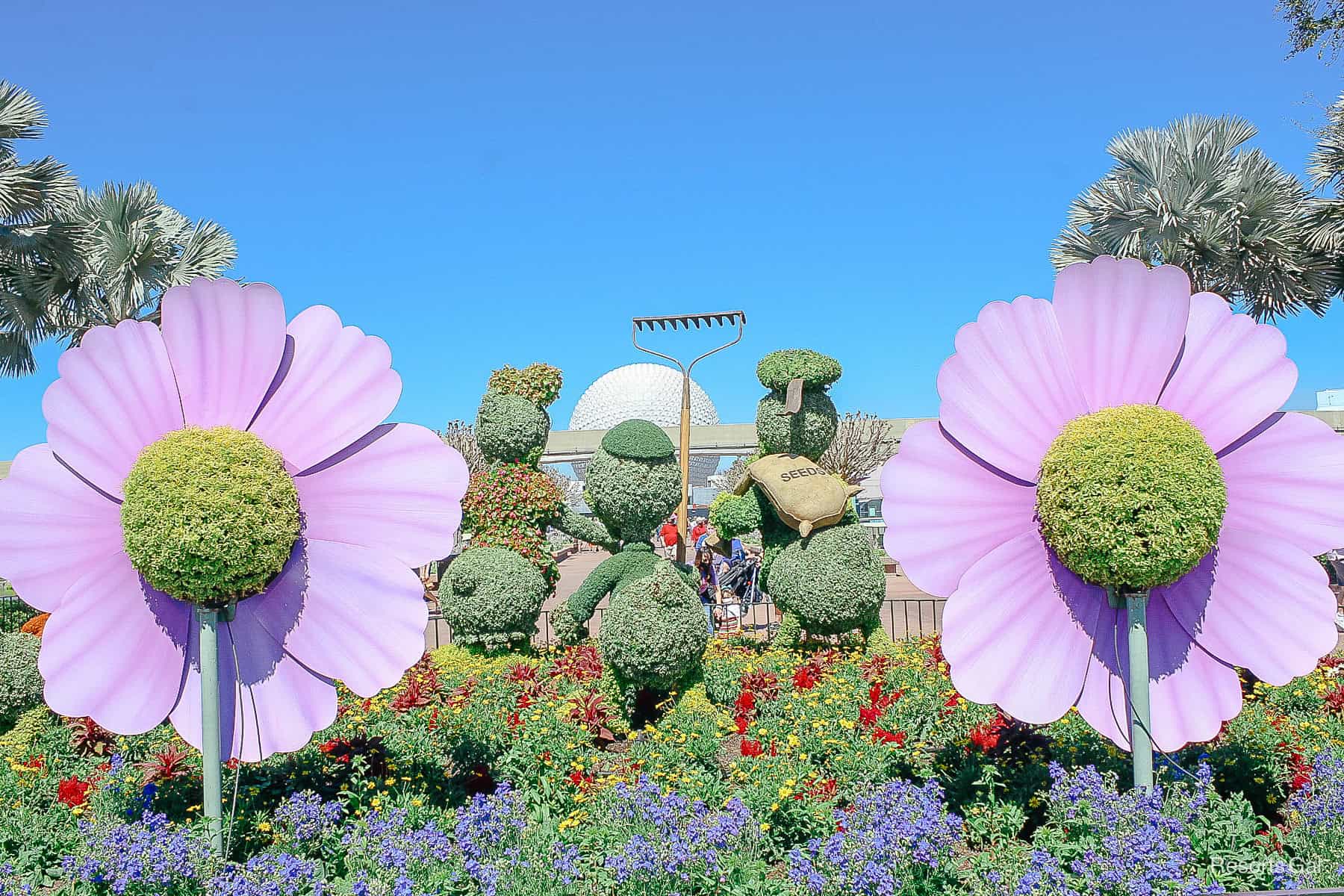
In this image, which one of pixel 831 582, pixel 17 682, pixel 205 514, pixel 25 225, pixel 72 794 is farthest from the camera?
pixel 25 225

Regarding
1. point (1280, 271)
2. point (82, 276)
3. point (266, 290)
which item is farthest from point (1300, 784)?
point (82, 276)

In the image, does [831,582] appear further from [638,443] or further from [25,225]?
[25,225]

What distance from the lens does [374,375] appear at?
14.4ft

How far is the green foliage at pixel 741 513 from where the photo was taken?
27.3ft

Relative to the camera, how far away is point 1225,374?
4215 mm

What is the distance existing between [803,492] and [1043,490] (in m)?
3.77

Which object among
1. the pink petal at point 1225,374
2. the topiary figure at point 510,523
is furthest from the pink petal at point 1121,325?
the topiary figure at point 510,523

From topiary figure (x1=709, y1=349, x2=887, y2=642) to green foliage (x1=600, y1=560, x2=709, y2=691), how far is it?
1.91m

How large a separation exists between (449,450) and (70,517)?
167 centimetres

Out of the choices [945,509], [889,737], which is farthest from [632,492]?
[945,509]

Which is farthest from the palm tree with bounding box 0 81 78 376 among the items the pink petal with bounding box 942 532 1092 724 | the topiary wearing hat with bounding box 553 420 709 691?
the pink petal with bounding box 942 532 1092 724

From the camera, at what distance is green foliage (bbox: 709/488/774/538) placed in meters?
8.32

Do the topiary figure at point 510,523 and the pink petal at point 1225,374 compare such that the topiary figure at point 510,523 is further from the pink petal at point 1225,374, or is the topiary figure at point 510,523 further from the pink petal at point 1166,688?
the pink petal at point 1225,374

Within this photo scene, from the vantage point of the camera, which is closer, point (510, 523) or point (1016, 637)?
point (1016, 637)
